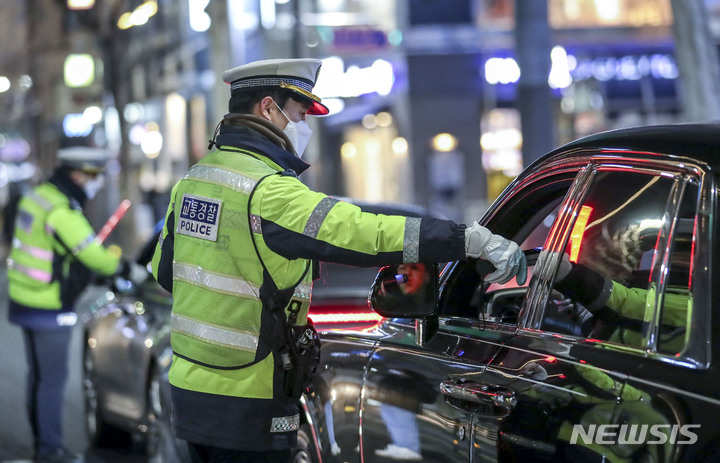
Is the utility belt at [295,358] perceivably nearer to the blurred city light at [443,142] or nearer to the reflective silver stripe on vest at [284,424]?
the reflective silver stripe on vest at [284,424]

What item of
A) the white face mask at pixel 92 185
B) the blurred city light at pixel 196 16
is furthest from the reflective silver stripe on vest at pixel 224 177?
the blurred city light at pixel 196 16

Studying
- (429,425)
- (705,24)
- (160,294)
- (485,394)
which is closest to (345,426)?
(429,425)

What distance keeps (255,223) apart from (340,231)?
0.95ft

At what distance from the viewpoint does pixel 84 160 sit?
743 centimetres

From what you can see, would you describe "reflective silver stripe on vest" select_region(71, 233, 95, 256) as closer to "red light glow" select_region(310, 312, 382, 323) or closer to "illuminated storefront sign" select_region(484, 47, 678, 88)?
"red light glow" select_region(310, 312, 382, 323)

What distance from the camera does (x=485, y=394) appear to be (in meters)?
2.95

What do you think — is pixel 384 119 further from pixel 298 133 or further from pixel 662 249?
pixel 662 249

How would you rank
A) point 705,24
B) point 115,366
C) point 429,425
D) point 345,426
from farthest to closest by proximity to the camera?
point 705,24, point 115,366, point 345,426, point 429,425

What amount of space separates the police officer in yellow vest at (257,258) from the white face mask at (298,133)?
21 mm

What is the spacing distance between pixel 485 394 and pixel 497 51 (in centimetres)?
2391

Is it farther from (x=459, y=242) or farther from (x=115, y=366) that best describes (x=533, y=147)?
(x=459, y=242)

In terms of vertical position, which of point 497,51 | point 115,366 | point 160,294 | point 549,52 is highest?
point 497,51

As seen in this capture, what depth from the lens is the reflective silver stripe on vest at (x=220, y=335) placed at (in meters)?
3.27

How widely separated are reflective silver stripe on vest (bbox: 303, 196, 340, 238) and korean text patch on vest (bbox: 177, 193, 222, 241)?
0.33 m
